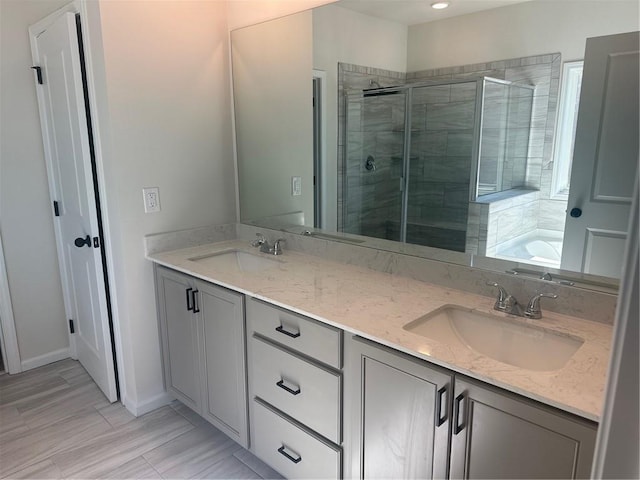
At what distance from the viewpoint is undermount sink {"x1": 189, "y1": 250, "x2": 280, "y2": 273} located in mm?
2361

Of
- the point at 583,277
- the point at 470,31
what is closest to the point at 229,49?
the point at 470,31

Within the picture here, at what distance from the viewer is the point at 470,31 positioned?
1.73 meters

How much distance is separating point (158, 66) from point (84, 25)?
36 centimetres

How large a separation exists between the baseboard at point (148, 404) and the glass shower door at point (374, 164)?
4.61 feet

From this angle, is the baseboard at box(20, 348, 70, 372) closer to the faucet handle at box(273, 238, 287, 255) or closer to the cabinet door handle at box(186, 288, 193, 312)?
the cabinet door handle at box(186, 288, 193, 312)

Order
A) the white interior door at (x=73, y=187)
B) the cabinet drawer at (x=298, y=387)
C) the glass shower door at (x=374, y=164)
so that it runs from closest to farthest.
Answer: the cabinet drawer at (x=298, y=387)
the glass shower door at (x=374, y=164)
the white interior door at (x=73, y=187)

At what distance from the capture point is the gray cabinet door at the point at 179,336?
221 cm

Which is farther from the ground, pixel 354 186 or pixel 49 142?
pixel 49 142

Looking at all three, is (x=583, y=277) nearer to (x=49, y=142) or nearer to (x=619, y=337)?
(x=619, y=337)

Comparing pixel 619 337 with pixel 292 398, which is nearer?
pixel 619 337

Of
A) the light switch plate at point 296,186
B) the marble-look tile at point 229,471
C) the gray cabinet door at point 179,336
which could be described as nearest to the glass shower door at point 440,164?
the light switch plate at point 296,186

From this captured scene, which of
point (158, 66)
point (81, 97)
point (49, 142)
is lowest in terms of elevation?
point (49, 142)

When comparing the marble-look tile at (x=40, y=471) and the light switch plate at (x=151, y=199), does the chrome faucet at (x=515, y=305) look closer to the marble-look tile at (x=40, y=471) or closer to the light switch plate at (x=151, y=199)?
the light switch plate at (x=151, y=199)

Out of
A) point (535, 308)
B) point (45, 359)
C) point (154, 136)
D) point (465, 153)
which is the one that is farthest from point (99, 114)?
point (535, 308)
